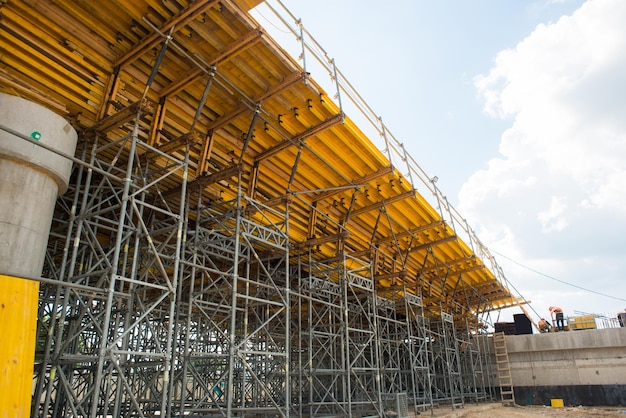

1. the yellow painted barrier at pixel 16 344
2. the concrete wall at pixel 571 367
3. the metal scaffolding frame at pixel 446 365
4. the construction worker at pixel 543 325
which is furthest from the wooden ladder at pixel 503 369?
the yellow painted barrier at pixel 16 344

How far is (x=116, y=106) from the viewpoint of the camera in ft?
34.3

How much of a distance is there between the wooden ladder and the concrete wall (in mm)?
410

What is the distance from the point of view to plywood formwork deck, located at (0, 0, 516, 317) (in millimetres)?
9102

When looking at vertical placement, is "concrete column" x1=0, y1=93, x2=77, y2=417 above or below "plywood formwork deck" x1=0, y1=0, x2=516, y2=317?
below

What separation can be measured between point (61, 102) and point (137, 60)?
1938 mm

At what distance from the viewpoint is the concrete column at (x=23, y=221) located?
648 cm

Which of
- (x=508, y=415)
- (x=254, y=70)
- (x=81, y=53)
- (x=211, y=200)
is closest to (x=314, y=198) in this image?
(x=211, y=200)

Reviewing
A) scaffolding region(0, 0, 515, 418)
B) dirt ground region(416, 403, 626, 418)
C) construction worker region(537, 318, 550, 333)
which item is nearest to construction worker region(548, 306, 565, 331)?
construction worker region(537, 318, 550, 333)

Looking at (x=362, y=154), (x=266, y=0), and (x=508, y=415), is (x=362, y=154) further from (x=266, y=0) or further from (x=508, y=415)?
(x=508, y=415)

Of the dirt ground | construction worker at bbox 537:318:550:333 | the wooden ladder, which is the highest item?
construction worker at bbox 537:318:550:333

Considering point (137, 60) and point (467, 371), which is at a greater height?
point (137, 60)

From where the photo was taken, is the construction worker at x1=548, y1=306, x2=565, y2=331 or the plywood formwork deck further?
the construction worker at x1=548, y1=306, x2=565, y2=331

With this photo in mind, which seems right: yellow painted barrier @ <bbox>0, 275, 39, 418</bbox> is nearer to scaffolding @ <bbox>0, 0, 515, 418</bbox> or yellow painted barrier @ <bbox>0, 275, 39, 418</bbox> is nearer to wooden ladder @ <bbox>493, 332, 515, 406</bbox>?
scaffolding @ <bbox>0, 0, 515, 418</bbox>

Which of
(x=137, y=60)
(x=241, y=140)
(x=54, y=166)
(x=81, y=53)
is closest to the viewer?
(x=54, y=166)
